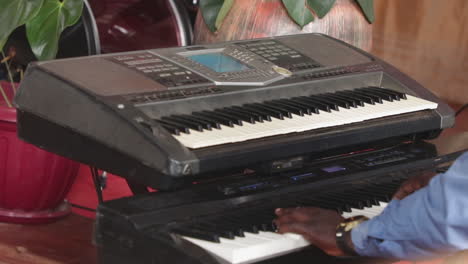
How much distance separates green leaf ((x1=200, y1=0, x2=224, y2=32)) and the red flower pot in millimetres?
640

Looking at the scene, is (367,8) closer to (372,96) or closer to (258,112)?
(372,96)

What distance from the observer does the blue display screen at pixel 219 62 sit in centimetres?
190

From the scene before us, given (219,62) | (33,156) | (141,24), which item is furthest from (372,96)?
(141,24)

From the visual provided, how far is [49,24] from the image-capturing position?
261 centimetres

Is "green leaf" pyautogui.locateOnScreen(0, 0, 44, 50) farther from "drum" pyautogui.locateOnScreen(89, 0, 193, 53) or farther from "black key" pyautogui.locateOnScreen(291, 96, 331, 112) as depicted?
"drum" pyautogui.locateOnScreen(89, 0, 193, 53)

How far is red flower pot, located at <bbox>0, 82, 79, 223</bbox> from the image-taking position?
272cm

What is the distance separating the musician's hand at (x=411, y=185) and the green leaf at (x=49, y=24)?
4.14 ft

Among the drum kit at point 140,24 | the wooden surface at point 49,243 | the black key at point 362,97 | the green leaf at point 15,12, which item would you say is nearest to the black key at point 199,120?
the black key at point 362,97

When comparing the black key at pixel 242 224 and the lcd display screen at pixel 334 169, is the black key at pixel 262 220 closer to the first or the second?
the black key at pixel 242 224

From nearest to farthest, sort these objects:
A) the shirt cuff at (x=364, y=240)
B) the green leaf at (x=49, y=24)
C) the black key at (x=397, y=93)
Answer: the shirt cuff at (x=364, y=240), the black key at (x=397, y=93), the green leaf at (x=49, y=24)

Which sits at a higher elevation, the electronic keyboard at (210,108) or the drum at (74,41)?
the electronic keyboard at (210,108)

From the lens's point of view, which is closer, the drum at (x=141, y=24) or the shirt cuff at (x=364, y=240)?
the shirt cuff at (x=364, y=240)

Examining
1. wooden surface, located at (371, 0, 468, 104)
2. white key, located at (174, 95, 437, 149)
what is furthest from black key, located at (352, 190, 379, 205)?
wooden surface, located at (371, 0, 468, 104)

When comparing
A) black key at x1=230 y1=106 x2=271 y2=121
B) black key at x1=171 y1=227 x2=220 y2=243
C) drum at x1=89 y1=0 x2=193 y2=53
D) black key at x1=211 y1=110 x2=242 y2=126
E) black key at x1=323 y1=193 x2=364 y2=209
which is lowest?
drum at x1=89 y1=0 x2=193 y2=53
